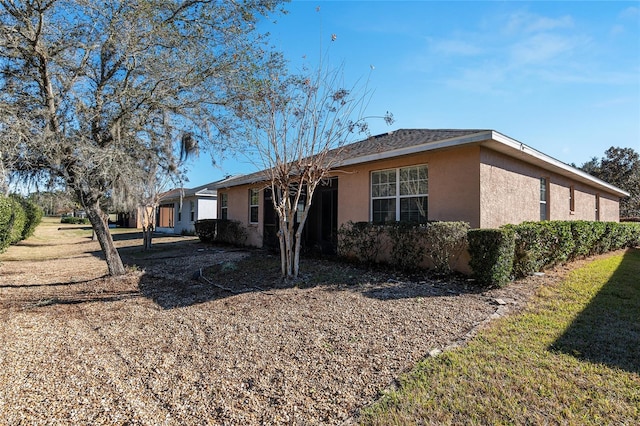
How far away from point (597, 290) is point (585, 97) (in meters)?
4.86

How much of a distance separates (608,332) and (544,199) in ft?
25.0

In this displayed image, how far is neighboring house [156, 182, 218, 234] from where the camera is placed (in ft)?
74.0

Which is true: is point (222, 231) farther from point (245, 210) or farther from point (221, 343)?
point (221, 343)

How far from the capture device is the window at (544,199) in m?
10.4

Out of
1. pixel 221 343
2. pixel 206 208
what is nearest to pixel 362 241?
pixel 221 343

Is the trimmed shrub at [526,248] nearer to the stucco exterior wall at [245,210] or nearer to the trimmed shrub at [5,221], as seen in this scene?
the stucco exterior wall at [245,210]

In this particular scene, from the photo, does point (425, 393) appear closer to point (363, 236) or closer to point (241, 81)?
point (363, 236)

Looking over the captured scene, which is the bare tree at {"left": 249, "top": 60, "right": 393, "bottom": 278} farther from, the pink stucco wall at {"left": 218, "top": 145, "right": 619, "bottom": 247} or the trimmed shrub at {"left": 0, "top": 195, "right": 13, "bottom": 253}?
the trimmed shrub at {"left": 0, "top": 195, "right": 13, "bottom": 253}

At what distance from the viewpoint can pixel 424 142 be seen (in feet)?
25.4

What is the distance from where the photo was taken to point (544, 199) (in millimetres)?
10594

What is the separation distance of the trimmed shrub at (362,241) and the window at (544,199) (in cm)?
582

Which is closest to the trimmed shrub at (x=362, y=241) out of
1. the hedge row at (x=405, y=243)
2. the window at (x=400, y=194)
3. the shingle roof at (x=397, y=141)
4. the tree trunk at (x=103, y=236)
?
the hedge row at (x=405, y=243)

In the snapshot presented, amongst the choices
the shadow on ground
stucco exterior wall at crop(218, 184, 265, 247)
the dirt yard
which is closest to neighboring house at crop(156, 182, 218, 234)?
stucco exterior wall at crop(218, 184, 265, 247)

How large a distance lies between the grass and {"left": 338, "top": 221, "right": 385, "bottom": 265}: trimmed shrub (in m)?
4.05
